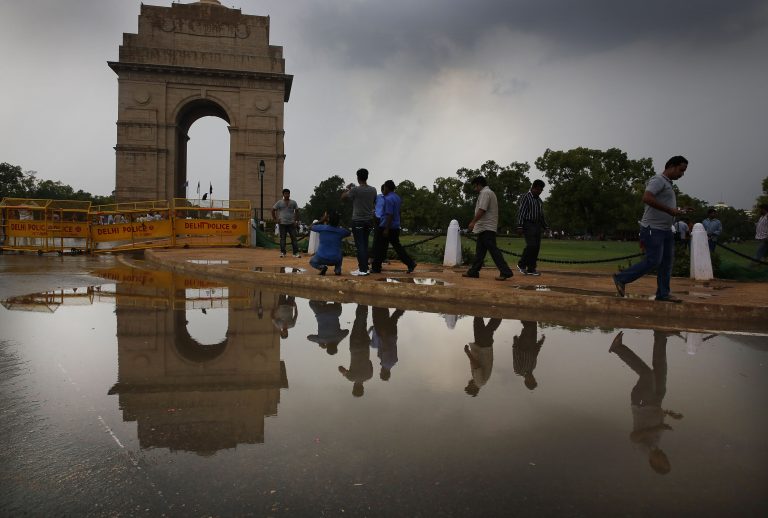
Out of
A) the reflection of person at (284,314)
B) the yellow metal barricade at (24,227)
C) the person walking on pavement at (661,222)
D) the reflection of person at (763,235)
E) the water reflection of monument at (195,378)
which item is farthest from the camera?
the yellow metal barricade at (24,227)

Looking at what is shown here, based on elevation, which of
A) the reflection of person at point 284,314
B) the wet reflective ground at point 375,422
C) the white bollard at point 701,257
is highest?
the white bollard at point 701,257

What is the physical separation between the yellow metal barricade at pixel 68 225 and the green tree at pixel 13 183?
80.6m

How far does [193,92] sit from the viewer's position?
37.4m

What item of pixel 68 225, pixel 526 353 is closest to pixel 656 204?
pixel 526 353

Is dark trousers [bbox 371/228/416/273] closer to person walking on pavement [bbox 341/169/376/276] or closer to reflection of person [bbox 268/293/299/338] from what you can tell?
person walking on pavement [bbox 341/169/376/276]

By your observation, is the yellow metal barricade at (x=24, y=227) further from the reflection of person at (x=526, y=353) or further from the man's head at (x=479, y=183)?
the reflection of person at (x=526, y=353)

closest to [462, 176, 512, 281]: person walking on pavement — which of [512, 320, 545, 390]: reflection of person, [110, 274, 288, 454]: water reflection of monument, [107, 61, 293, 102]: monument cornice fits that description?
[512, 320, 545, 390]: reflection of person

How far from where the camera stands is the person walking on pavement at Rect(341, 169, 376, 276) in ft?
28.2

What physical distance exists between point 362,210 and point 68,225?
14.0 metres

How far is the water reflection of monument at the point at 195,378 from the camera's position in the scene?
8.55 feet

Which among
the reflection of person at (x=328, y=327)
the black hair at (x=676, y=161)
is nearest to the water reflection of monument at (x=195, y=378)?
the reflection of person at (x=328, y=327)

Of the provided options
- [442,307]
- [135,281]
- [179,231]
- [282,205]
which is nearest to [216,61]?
[179,231]

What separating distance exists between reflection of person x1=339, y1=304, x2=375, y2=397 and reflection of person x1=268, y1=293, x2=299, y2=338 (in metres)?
0.65

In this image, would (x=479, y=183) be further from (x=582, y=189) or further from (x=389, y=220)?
(x=582, y=189)
